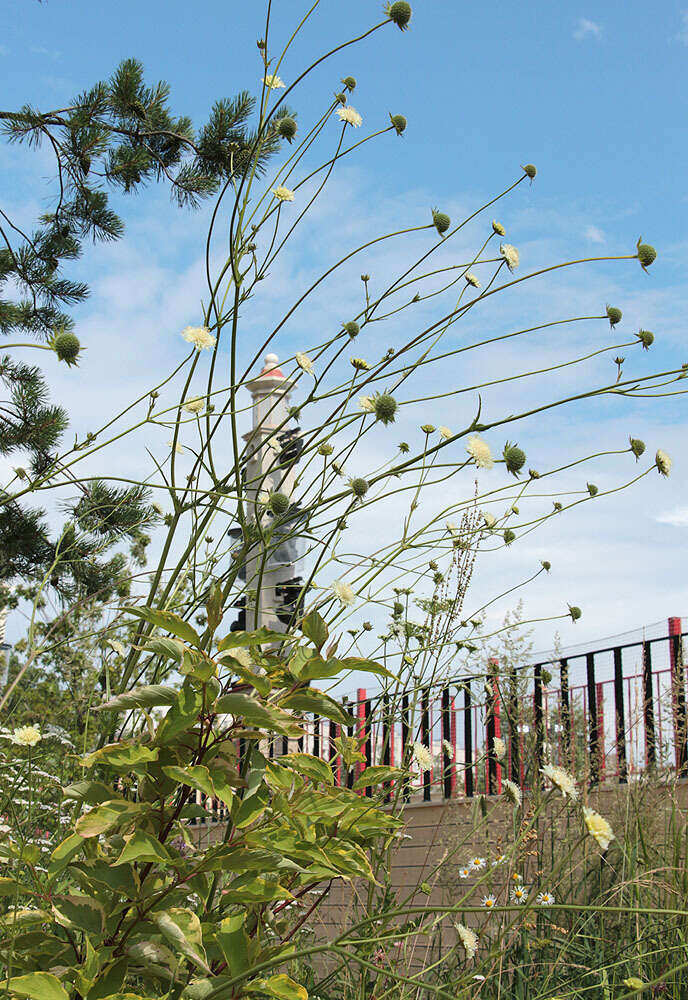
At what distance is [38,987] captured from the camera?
1.13 m

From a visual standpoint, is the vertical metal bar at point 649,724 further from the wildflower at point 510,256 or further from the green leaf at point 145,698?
the green leaf at point 145,698

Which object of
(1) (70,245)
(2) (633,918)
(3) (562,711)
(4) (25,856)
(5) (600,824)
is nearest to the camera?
(5) (600,824)

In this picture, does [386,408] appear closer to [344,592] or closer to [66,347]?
[344,592]

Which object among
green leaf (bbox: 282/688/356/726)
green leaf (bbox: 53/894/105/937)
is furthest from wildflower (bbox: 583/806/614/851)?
green leaf (bbox: 53/894/105/937)

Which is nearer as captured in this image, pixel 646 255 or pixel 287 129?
pixel 646 255

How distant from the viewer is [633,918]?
259cm

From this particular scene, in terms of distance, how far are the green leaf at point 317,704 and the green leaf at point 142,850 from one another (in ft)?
0.84

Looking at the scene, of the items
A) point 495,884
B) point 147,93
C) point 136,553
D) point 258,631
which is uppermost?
point 147,93

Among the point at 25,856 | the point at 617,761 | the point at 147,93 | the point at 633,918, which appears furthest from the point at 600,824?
the point at 147,93

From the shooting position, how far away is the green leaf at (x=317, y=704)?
128cm

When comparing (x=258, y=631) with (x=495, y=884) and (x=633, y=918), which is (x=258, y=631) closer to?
(x=633, y=918)

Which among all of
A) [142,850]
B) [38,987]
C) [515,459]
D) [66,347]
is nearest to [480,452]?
[515,459]

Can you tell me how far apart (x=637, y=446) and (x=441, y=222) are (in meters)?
0.72

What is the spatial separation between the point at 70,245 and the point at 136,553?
243 centimetres
